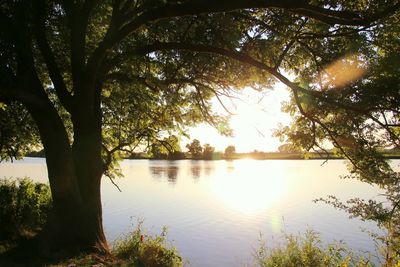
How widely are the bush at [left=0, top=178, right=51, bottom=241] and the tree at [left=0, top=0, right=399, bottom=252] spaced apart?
1895 millimetres

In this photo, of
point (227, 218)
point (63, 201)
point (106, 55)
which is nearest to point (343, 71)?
point (106, 55)

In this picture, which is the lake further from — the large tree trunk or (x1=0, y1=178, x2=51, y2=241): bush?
the large tree trunk

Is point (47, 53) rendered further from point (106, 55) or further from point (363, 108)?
point (363, 108)

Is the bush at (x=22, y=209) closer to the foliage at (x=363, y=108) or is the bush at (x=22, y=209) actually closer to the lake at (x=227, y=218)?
the lake at (x=227, y=218)

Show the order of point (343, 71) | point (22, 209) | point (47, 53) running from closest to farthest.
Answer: point (343, 71), point (47, 53), point (22, 209)

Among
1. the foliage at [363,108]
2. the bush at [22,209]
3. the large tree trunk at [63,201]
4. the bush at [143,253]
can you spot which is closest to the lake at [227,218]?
the foliage at [363,108]

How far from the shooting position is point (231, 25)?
31.9 ft

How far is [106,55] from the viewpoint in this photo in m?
10.5

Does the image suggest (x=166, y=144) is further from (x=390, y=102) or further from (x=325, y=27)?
(x=390, y=102)

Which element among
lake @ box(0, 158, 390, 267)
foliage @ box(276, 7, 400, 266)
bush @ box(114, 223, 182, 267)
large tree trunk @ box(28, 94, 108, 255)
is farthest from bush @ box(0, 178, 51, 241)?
foliage @ box(276, 7, 400, 266)

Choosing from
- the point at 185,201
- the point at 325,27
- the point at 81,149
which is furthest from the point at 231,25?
the point at 185,201

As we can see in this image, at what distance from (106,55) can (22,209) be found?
615cm

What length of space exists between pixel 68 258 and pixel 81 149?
2.84 metres

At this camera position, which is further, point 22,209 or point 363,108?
point 22,209
